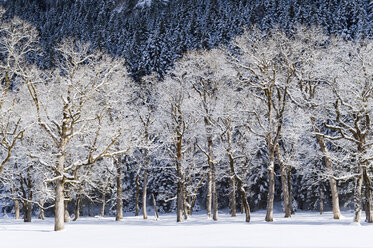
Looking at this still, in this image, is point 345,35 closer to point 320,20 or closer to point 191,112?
point 320,20

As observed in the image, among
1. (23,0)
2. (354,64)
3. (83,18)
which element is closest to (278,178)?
(354,64)

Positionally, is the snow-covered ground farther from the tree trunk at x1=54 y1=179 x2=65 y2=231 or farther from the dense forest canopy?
the dense forest canopy

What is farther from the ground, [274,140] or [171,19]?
[171,19]

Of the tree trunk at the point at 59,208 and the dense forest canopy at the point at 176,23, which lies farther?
the dense forest canopy at the point at 176,23

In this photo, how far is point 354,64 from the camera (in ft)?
68.7

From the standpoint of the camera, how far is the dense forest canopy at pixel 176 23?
6494 centimetres

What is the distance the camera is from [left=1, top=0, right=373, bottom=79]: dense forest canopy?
213 ft

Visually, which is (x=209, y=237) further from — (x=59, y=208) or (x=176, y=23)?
(x=176, y=23)

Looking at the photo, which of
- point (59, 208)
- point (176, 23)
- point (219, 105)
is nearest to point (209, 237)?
point (59, 208)

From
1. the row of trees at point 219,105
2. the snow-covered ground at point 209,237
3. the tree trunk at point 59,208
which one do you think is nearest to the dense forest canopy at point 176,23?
the row of trees at point 219,105

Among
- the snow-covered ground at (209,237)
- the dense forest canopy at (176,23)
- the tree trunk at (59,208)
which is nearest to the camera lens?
the snow-covered ground at (209,237)

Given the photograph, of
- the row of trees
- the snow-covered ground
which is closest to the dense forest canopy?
the row of trees

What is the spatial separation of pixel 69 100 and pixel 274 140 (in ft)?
41.5

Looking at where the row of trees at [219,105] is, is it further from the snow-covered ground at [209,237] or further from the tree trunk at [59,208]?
the snow-covered ground at [209,237]
